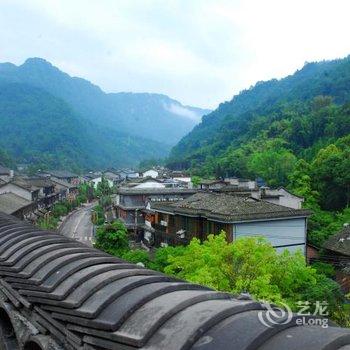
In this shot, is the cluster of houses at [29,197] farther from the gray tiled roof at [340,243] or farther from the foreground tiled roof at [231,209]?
the gray tiled roof at [340,243]

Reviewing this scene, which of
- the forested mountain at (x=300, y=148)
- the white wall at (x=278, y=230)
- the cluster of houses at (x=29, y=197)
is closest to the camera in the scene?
the white wall at (x=278, y=230)

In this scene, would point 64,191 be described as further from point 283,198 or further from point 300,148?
point 283,198

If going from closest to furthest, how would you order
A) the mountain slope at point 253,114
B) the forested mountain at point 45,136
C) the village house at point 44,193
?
the village house at point 44,193 < the mountain slope at point 253,114 < the forested mountain at point 45,136

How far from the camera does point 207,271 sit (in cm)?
1361

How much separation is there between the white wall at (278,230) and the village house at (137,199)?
14923mm

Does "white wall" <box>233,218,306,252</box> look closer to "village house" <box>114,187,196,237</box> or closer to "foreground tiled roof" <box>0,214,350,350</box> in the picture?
"village house" <box>114,187,196,237</box>

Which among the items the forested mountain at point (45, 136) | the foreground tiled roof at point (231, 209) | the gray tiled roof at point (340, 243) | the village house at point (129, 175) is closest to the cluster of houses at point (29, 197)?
the foreground tiled roof at point (231, 209)

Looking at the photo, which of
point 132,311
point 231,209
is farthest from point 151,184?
point 132,311

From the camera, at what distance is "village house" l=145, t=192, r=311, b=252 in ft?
69.1

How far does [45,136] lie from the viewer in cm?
13100

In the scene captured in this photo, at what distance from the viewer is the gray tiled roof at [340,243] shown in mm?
24516

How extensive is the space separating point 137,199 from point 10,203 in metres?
9.60

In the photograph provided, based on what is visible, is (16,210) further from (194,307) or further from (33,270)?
(194,307)

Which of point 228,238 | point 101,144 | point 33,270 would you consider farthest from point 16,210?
point 101,144
